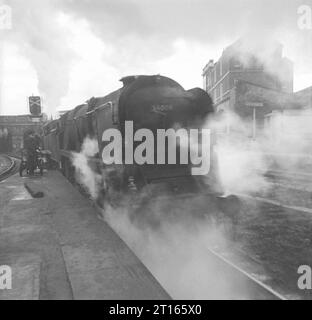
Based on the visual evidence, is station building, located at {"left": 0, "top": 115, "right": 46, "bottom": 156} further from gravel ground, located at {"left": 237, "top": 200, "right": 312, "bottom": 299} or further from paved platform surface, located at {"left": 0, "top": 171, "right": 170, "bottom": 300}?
gravel ground, located at {"left": 237, "top": 200, "right": 312, "bottom": 299}

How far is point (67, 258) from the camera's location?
188 inches

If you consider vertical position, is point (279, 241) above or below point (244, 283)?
above

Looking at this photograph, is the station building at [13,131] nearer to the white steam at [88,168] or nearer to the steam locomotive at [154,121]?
the white steam at [88,168]

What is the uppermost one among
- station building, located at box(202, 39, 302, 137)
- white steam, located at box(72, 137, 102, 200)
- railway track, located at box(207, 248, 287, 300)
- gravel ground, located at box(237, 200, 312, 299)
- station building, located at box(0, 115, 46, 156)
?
station building, located at box(202, 39, 302, 137)

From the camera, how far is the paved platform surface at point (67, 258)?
374cm

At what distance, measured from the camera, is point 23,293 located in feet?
Result: 12.2

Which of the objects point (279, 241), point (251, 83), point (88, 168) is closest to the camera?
point (279, 241)

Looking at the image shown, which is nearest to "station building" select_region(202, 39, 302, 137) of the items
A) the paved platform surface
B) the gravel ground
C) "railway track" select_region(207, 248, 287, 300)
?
the gravel ground

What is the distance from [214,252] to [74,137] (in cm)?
636

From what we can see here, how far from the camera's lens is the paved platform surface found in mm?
3740

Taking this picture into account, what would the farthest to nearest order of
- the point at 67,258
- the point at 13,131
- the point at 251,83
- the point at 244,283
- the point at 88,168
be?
the point at 13,131 → the point at 251,83 → the point at 88,168 → the point at 67,258 → the point at 244,283

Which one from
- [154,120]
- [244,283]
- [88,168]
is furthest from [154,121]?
[244,283]

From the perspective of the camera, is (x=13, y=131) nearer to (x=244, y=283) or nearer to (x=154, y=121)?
(x=154, y=121)
